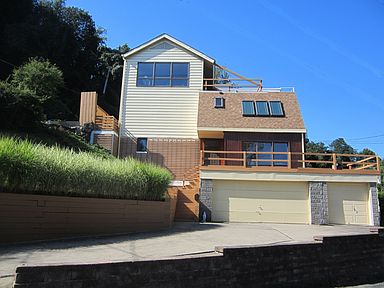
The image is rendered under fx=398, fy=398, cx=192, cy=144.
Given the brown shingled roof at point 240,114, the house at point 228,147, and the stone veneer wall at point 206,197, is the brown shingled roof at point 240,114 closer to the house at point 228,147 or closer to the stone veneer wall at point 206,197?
the house at point 228,147

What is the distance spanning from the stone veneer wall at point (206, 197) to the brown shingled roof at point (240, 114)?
399cm

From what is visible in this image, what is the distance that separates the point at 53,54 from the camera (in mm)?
37969

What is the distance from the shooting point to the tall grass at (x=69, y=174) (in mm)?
9203

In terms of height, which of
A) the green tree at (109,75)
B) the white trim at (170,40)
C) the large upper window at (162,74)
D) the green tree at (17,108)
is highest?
the green tree at (109,75)

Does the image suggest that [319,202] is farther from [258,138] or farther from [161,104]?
[161,104]

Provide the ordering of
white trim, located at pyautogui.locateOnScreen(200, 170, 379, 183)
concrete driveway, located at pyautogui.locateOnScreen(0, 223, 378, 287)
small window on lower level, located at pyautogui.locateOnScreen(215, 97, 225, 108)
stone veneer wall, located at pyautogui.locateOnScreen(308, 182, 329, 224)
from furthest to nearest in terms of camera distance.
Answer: small window on lower level, located at pyautogui.locateOnScreen(215, 97, 225, 108)
white trim, located at pyautogui.locateOnScreen(200, 170, 379, 183)
stone veneer wall, located at pyautogui.locateOnScreen(308, 182, 329, 224)
concrete driveway, located at pyautogui.locateOnScreen(0, 223, 378, 287)

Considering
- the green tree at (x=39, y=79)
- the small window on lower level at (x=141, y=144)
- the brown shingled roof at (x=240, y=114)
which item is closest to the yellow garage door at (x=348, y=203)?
the brown shingled roof at (x=240, y=114)

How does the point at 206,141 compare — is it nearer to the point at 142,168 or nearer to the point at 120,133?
the point at 120,133

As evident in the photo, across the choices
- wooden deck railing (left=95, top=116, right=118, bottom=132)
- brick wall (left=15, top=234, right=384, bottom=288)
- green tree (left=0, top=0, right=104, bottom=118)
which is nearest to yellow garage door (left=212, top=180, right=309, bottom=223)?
brick wall (left=15, top=234, right=384, bottom=288)

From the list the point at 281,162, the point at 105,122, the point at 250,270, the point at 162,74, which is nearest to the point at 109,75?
the point at 162,74

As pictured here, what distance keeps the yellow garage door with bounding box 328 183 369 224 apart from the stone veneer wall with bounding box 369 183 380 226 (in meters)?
0.24

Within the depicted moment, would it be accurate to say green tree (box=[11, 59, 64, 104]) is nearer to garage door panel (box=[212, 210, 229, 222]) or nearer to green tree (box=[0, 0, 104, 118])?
green tree (box=[0, 0, 104, 118])

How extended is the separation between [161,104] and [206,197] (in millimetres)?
7904

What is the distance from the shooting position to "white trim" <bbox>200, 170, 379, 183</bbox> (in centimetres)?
1847
